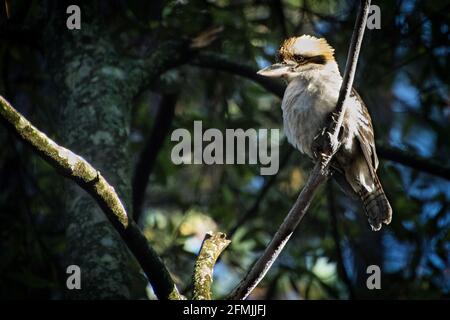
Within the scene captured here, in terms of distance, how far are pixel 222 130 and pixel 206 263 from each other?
3005 millimetres

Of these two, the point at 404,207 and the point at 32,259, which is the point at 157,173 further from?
the point at 404,207

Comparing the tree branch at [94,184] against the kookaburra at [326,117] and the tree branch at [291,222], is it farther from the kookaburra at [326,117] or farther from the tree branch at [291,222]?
the kookaburra at [326,117]

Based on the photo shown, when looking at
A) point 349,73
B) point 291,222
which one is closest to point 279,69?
point 349,73

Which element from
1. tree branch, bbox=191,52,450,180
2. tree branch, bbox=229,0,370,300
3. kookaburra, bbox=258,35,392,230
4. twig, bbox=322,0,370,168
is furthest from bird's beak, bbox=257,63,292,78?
tree branch, bbox=229,0,370,300

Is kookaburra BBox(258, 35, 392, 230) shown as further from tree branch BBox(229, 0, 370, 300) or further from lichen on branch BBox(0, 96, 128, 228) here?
lichen on branch BBox(0, 96, 128, 228)

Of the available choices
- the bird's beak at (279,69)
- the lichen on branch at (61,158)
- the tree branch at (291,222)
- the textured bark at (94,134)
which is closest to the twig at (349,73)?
the tree branch at (291,222)

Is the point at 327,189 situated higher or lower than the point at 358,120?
lower

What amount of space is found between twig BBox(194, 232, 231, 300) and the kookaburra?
1.12 m

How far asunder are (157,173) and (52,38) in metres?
1.89

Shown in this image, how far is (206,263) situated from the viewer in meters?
3.62

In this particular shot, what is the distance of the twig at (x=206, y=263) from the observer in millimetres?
3548

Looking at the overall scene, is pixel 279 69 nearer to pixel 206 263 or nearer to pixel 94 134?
pixel 94 134
